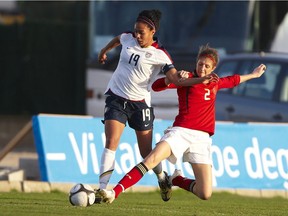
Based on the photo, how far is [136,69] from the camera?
13234mm

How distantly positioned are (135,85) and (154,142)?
12.2 ft

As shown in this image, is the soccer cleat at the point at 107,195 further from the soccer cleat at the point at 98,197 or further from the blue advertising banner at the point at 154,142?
the blue advertising banner at the point at 154,142

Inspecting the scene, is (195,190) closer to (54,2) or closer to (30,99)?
(30,99)

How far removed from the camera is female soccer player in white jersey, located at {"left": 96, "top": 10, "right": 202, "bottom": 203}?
43.1 feet

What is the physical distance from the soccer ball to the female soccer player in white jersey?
3.09 feet

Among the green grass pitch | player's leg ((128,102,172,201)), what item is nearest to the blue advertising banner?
the green grass pitch

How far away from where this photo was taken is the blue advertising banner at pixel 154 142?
1648cm

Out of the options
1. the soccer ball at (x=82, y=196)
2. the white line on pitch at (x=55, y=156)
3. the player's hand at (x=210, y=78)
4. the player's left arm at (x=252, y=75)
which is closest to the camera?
the soccer ball at (x=82, y=196)

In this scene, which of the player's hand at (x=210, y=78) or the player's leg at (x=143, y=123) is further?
the player's leg at (x=143, y=123)

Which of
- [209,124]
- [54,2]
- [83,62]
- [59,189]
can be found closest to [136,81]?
[209,124]

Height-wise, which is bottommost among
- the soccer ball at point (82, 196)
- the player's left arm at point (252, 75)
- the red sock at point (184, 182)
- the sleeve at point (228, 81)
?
the red sock at point (184, 182)

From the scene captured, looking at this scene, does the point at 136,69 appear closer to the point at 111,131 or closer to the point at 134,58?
the point at 134,58

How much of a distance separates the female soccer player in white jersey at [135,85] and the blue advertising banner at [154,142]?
126 inches

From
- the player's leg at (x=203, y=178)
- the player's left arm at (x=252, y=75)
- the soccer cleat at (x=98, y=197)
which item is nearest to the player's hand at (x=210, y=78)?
the player's left arm at (x=252, y=75)
